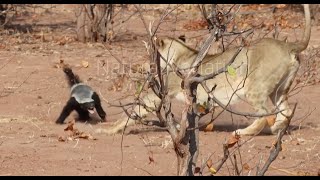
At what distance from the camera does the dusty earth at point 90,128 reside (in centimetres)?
661

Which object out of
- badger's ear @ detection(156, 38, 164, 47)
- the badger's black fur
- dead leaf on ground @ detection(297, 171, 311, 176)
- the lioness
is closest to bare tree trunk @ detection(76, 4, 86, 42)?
the badger's black fur

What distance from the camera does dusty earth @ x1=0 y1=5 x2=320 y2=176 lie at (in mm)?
6609

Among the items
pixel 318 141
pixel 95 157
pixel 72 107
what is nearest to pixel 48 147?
pixel 95 157

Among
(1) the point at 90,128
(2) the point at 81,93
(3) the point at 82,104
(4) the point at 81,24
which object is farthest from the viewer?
(4) the point at 81,24

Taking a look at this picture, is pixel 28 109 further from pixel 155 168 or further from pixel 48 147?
pixel 155 168

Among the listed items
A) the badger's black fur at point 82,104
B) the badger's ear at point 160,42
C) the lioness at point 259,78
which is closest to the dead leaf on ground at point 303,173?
the lioness at point 259,78

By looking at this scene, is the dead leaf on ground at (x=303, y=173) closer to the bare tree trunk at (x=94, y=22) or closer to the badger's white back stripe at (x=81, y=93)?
the badger's white back stripe at (x=81, y=93)

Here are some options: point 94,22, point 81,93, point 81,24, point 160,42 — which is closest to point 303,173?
point 160,42

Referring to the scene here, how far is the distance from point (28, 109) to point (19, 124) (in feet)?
3.50

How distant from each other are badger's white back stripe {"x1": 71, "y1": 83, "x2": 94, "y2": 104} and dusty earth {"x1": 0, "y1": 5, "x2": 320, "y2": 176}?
319 mm

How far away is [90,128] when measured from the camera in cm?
882

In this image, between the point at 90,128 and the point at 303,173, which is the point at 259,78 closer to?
the point at 90,128

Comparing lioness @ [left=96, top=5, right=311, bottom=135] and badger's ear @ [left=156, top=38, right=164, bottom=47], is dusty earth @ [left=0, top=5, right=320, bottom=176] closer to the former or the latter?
lioness @ [left=96, top=5, right=311, bottom=135]

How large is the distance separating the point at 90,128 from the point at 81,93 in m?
0.88
